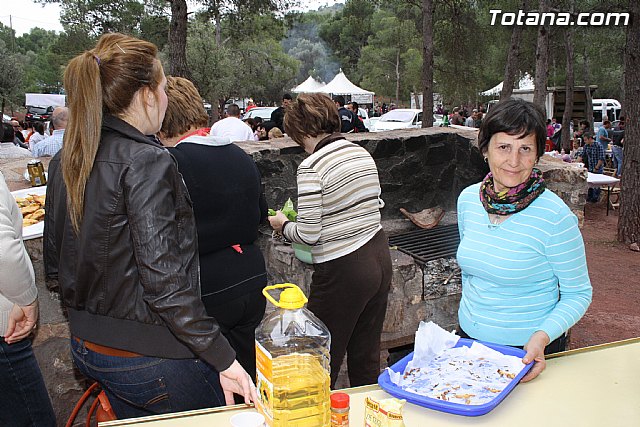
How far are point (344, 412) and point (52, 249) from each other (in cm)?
120

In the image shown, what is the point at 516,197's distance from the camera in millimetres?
2193

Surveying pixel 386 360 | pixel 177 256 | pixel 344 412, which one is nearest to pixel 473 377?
pixel 344 412

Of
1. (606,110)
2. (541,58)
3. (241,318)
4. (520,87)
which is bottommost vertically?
(606,110)

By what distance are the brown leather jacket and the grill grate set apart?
2720 mm

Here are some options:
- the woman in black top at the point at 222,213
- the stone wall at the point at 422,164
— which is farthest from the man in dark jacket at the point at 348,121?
the woman in black top at the point at 222,213

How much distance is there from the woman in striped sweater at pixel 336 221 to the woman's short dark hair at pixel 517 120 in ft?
2.61

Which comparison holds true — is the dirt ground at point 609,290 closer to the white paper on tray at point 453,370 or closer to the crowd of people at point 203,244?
the crowd of people at point 203,244

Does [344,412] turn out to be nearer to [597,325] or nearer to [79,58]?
[79,58]

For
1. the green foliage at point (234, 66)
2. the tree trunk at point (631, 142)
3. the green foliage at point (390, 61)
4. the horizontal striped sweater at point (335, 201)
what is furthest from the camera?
the green foliage at point (390, 61)

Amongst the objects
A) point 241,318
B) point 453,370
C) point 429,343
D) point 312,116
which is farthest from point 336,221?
point 453,370

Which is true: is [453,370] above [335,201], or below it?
below

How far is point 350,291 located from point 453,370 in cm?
111

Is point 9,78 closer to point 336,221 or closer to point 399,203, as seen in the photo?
point 399,203

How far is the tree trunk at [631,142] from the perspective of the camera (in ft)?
26.0
